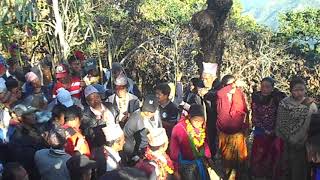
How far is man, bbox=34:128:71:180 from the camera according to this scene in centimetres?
389

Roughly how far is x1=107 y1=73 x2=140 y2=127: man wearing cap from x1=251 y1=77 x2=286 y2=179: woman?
155cm

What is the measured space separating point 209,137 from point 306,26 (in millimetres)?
11237

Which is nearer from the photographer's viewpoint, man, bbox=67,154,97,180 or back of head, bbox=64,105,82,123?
man, bbox=67,154,97,180

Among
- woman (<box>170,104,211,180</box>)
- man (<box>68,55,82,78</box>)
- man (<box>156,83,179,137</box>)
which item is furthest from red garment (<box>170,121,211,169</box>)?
man (<box>68,55,82,78</box>)

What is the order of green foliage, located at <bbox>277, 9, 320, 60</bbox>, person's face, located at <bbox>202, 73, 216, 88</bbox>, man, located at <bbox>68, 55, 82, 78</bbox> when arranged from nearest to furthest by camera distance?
person's face, located at <bbox>202, 73, 216, 88</bbox> < man, located at <bbox>68, 55, 82, 78</bbox> < green foliage, located at <bbox>277, 9, 320, 60</bbox>

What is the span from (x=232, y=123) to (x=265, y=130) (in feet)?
1.42

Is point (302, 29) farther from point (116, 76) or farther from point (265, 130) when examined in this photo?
point (116, 76)

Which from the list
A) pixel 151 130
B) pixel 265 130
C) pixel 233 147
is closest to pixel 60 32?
pixel 233 147

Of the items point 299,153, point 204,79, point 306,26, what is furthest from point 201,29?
point 306,26

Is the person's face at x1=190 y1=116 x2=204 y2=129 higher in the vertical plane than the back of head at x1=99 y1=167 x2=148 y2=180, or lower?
lower

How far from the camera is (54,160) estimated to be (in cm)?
392

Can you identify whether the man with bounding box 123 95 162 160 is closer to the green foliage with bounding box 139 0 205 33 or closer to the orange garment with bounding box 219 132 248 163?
the orange garment with bounding box 219 132 248 163

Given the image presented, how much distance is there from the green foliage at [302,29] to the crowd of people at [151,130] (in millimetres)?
8963

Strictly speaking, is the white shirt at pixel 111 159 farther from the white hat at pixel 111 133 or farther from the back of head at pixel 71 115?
the back of head at pixel 71 115
